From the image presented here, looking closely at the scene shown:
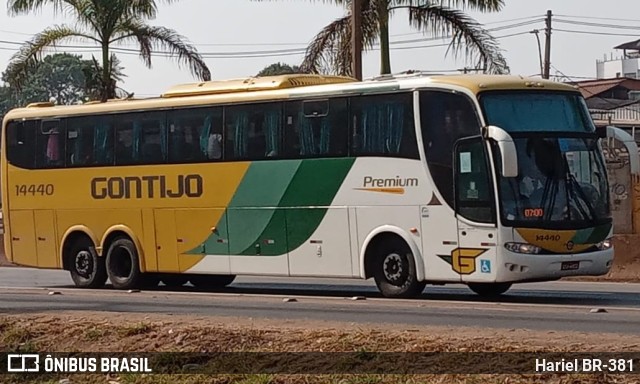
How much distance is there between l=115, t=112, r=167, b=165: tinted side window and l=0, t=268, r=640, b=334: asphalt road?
91.0 inches

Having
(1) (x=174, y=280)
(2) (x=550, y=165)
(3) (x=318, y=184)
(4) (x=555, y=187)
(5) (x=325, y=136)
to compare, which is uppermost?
(5) (x=325, y=136)

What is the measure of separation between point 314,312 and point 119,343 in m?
Answer: 4.09

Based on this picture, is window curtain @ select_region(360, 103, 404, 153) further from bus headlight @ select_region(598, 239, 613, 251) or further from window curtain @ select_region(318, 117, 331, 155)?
bus headlight @ select_region(598, 239, 613, 251)

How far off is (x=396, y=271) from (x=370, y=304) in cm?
112

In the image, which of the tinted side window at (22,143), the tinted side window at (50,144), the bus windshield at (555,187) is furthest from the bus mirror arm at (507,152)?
the tinted side window at (22,143)

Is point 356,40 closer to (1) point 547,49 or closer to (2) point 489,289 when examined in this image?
(2) point 489,289

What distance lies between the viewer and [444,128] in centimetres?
1800

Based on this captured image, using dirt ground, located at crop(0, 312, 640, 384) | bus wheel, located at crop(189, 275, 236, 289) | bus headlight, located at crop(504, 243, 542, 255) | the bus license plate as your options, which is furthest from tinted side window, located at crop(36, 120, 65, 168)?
the bus license plate

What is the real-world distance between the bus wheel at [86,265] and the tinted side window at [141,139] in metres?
1.87

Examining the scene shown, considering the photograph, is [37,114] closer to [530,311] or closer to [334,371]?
[530,311]

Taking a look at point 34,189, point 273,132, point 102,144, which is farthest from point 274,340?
point 34,189

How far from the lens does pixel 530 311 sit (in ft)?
53.3

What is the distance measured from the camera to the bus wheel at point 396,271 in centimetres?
1852

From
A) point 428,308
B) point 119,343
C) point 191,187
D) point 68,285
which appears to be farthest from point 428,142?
point 68,285
